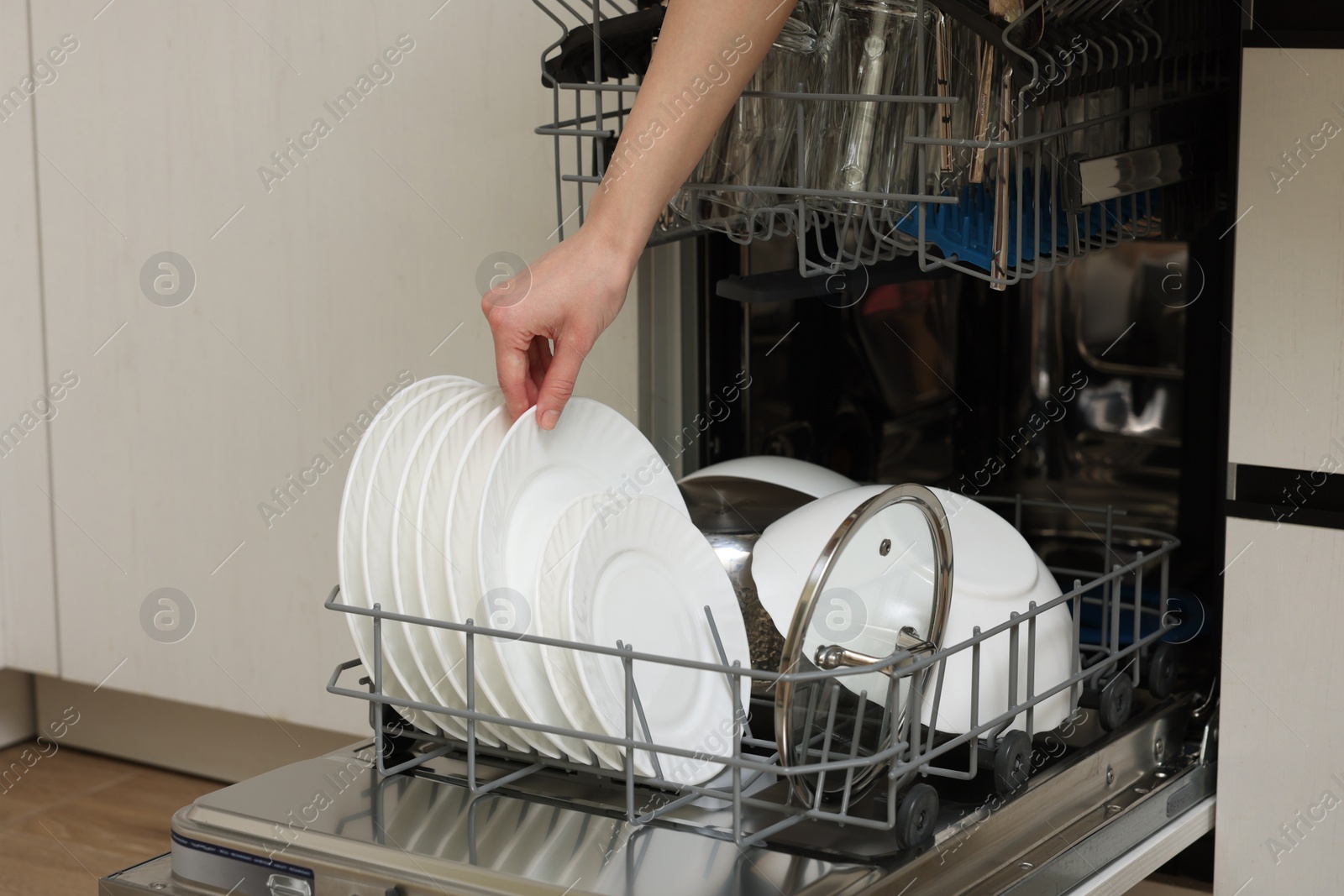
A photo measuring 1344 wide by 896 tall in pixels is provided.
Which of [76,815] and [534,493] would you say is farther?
[76,815]

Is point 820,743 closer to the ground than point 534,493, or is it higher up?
closer to the ground

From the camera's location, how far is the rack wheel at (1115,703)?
91 cm

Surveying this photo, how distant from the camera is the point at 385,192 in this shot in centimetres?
141

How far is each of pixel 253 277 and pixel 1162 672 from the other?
0.99 metres

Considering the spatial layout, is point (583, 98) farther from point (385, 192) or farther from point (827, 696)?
point (827, 696)

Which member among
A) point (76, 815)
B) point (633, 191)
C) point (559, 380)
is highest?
point (633, 191)

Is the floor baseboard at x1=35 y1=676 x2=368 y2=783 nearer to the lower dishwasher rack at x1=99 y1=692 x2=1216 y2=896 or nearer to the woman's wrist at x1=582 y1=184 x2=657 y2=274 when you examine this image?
the lower dishwasher rack at x1=99 y1=692 x2=1216 y2=896

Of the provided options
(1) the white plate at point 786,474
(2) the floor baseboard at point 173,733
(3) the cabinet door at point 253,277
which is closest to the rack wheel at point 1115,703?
(1) the white plate at point 786,474

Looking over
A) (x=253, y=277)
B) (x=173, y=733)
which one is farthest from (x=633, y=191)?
(x=173, y=733)

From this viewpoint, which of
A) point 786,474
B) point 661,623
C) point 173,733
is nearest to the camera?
point 661,623

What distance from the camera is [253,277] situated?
150cm

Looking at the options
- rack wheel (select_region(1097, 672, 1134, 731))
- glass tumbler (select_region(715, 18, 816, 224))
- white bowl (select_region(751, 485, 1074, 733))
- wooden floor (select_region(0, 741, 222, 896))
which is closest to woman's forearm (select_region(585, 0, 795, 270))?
glass tumbler (select_region(715, 18, 816, 224))

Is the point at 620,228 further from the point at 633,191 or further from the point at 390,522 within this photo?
the point at 390,522

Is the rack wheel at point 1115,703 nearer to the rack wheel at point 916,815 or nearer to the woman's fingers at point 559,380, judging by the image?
the rack wheel at point 916,815
